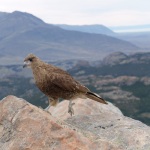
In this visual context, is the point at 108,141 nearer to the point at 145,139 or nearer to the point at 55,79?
the point at 145,139

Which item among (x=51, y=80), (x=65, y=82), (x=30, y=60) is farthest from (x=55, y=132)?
(x=30, y=60)

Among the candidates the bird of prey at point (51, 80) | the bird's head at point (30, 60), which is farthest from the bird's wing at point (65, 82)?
the bird's head at point (30, 60)

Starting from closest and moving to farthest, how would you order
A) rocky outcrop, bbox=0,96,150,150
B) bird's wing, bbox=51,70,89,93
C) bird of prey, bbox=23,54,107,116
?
rocky outcrop, bbox=0,96,150,150 → bird of prey, bbox=23,54,107,116 → bird's wing, bbox=51,70,89,93

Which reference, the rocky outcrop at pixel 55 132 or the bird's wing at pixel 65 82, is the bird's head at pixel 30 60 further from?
the rocky outcrop at pixel 55 132

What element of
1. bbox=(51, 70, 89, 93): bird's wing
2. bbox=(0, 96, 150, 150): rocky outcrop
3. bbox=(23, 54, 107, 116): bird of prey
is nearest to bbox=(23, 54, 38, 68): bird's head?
bbox=(23, 54, 107, 116): bird of prey

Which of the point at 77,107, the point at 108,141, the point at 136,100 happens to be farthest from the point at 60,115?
the point at 136,100

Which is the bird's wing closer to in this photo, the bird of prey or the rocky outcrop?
the bird of prey
